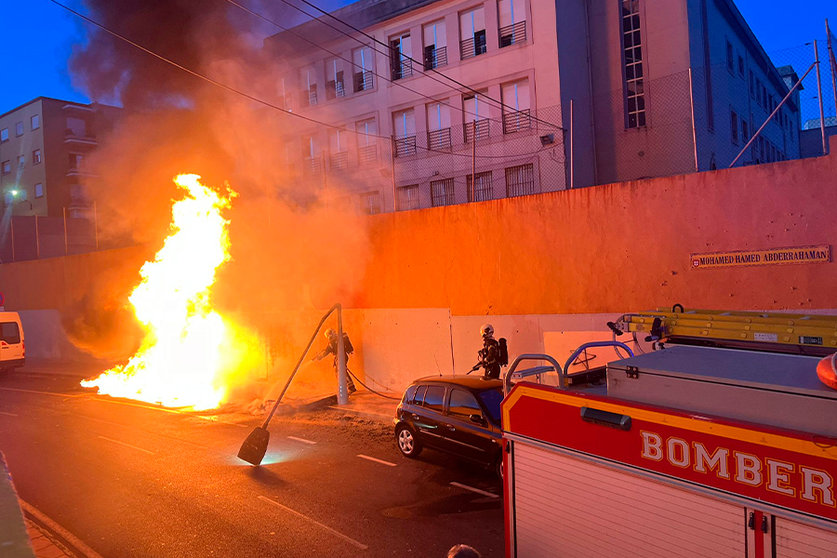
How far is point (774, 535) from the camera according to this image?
2.79m

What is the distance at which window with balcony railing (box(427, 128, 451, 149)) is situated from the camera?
21469 millimetres

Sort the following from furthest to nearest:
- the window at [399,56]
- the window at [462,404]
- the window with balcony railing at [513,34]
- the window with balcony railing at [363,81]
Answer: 1. the window with balcony railing at [363,81]
2. the window at [399,56]
3. the window with balcony railing at [513,34]
4. the window at [462,404]

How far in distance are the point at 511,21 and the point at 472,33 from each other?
5.53 ft

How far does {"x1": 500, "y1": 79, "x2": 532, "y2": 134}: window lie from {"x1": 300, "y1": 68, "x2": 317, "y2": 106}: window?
8.08 metres

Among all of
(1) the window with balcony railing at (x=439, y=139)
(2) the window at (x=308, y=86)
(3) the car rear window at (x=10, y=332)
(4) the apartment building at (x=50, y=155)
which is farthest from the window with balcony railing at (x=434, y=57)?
(4) the apartment building at (x=50, y=155)

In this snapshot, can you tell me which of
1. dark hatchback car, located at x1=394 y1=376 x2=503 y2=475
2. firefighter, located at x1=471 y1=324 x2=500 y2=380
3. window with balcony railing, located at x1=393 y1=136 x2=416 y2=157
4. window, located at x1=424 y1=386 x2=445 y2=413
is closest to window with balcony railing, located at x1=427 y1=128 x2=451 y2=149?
window with balcony railing, located at x1=393 y1=136 x2=416 y2=157

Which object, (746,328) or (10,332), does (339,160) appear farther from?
(746,328)

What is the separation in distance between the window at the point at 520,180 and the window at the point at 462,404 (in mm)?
12671

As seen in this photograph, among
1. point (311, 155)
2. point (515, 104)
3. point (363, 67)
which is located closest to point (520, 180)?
point (515, 104)

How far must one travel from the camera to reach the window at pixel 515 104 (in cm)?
1998

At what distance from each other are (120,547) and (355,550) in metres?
2.50

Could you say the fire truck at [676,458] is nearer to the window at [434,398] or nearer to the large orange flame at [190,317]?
the window at [434,398]

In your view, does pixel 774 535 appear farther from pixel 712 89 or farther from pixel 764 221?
pixel 712 89

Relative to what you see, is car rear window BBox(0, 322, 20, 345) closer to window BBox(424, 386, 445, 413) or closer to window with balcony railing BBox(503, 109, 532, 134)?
window BBox(424, 386, 445, 413)
